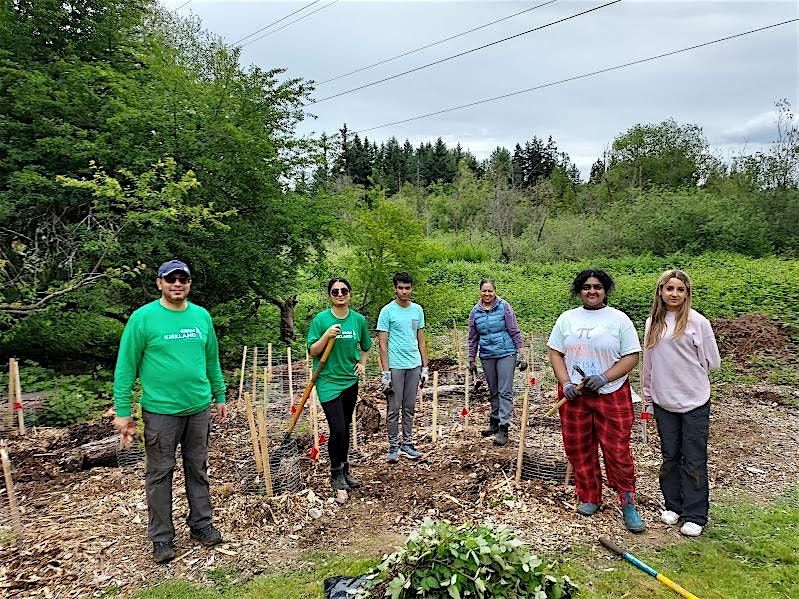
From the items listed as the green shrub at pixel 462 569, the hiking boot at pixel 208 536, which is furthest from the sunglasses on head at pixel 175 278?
the green shrub at pixel 462 569

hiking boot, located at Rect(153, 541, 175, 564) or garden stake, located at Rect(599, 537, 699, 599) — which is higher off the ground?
hiking boot, located at Rect(153, 541, 175, 564)

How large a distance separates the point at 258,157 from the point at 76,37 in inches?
116

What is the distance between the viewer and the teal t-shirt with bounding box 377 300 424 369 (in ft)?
13.9

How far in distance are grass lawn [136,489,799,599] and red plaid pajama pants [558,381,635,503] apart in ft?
1.43

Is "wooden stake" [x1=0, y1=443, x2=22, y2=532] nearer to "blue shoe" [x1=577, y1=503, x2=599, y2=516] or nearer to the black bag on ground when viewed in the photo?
the black bag on ground

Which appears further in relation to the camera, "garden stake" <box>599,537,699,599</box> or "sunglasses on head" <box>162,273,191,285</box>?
"sunglasses on head" <box>162,273,191,285</box>

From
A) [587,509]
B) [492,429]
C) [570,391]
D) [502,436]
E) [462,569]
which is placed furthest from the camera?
[492,429]

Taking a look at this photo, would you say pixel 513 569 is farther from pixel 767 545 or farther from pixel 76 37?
pixel 76 37

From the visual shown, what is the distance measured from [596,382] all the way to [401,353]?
5.44 ft

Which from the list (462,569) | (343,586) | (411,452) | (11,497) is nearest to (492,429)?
(411,452)

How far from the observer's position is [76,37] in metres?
7.55

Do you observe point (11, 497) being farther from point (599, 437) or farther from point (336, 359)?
point (599, 437)

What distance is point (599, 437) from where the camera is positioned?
3211 mm

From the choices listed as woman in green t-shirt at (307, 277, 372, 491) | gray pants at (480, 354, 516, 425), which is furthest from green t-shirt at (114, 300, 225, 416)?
gray pants at (480, 354, 516, 425)
